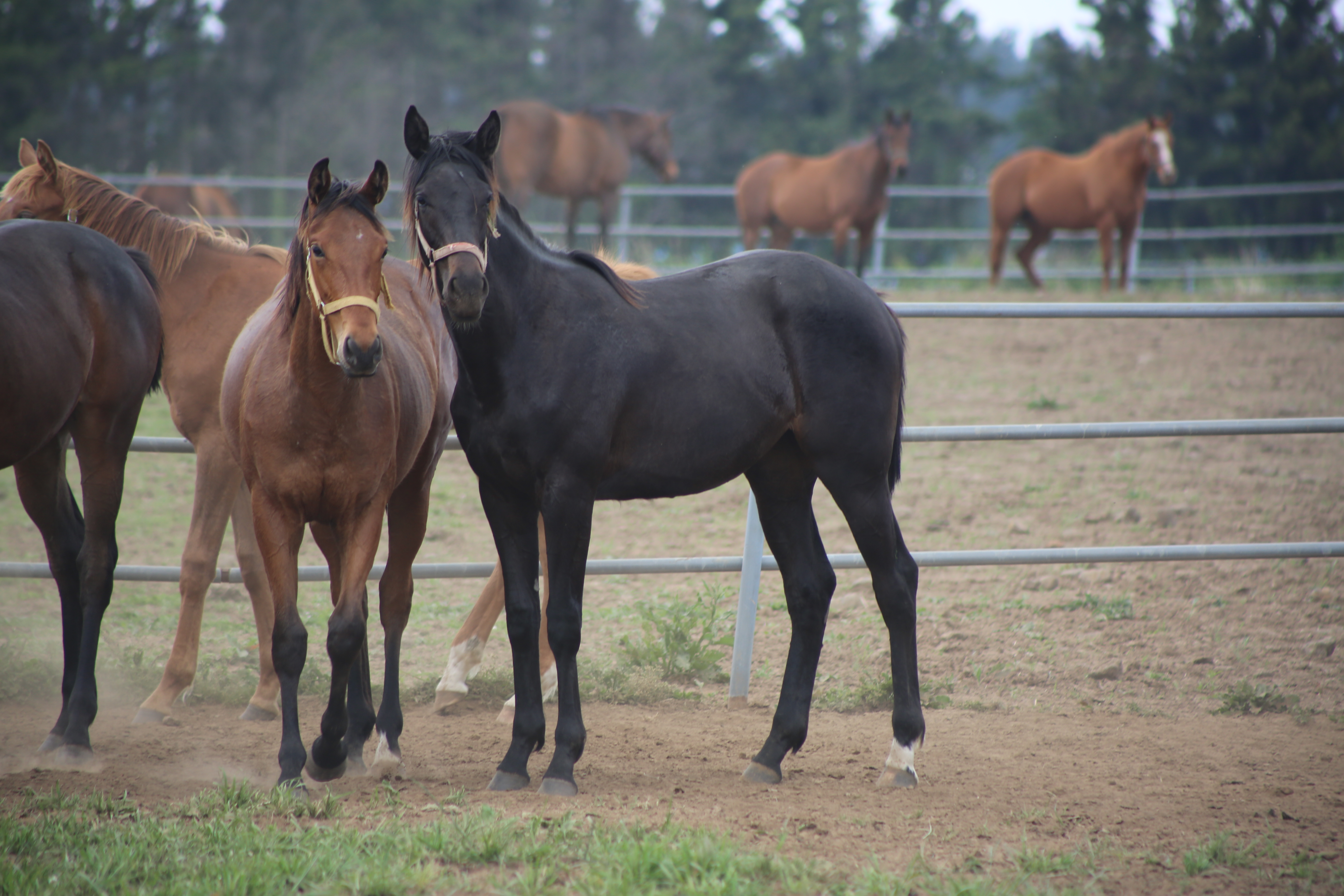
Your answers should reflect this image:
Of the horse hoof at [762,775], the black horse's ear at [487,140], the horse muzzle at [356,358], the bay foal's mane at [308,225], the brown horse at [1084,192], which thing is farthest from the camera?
the brown horse at [1084,192]

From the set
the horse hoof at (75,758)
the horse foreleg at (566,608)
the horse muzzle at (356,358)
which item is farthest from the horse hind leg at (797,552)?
the horse hoof at (75,758)

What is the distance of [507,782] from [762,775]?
2.72 ft

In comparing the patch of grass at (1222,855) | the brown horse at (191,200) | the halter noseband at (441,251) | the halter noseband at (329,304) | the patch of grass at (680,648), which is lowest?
the patch of grass at (680,648)

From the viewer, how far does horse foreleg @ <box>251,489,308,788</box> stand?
10.5 ft

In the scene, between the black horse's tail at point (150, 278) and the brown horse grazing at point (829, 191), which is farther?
the brown horse grazing at point (829, 191)

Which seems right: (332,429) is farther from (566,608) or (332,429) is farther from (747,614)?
(747,614)

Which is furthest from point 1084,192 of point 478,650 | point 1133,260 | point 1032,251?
point 478,650

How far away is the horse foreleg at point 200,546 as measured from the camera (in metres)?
4.13

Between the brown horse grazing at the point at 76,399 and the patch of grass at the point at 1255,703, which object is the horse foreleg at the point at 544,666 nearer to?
the brown horse grazing at the point at 76,399

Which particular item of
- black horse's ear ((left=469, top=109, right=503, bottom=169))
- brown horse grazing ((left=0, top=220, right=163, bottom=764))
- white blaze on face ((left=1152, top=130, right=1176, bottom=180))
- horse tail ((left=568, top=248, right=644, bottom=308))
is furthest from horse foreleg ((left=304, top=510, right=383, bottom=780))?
white blaze on face ((left=1152, top=130, right=1176, bottom=180))

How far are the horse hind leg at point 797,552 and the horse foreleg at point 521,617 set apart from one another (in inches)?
32.5

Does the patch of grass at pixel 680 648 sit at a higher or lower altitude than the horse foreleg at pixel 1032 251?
lower

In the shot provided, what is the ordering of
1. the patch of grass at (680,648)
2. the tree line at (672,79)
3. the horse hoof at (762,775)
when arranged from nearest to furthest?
the horse hoof at (762,775), the patch of grass at (680,648), the tree line at (672,79)

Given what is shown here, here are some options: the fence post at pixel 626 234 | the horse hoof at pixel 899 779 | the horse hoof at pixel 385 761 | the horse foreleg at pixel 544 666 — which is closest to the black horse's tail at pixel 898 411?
the horse hoof at pixel 899 779
